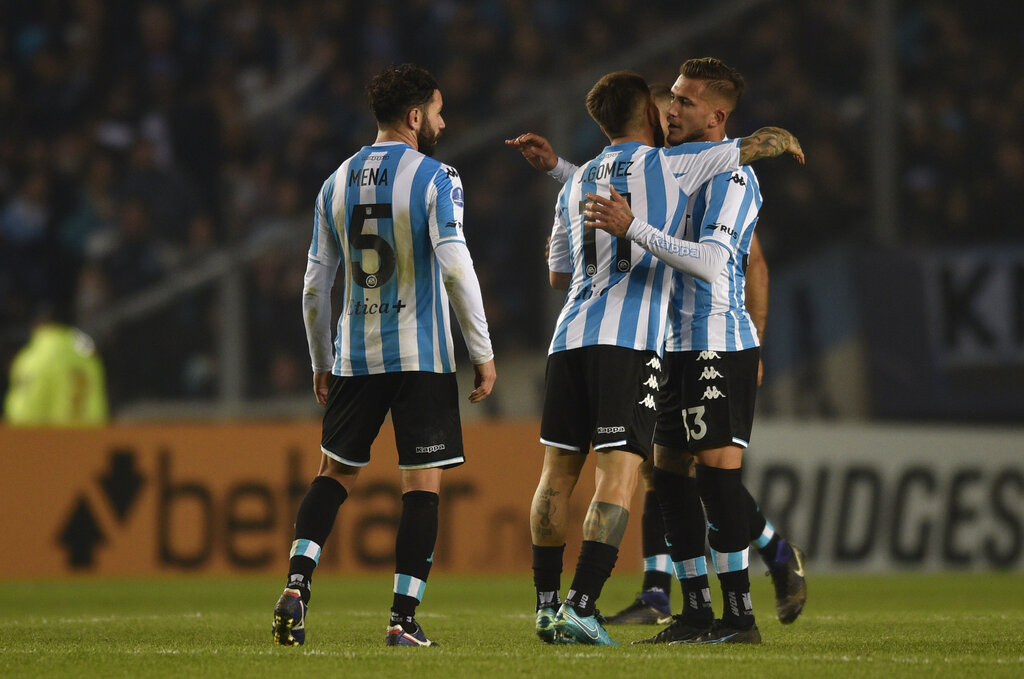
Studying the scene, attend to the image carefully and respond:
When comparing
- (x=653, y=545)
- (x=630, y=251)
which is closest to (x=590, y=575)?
(x=630, y=251)

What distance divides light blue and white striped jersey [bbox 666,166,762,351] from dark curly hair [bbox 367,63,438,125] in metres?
1.06

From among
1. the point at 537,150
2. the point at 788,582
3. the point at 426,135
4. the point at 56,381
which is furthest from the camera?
the point at 56,381

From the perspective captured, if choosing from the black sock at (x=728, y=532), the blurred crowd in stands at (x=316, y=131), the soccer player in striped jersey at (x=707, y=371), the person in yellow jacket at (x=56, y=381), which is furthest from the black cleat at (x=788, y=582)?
the person in yellow jacket at (x=56, y=381)

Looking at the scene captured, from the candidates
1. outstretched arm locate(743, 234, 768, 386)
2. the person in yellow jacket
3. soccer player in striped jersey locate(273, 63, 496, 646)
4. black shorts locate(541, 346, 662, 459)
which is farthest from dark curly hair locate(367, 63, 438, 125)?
the person in yellow jacket

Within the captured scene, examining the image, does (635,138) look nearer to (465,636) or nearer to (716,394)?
(716,394)

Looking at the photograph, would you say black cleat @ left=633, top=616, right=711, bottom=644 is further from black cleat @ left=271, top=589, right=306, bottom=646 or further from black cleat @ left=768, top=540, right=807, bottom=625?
black cleat @ left=271, top=589, right=306, bottom=646

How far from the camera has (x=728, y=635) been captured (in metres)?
5.50

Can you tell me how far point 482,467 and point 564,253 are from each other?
16.9 ft

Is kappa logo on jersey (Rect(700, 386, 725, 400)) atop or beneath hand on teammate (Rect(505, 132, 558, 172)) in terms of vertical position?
beneath

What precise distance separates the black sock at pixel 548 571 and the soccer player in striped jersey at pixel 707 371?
15.9 inches

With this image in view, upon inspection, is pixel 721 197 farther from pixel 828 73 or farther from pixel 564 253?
pixel 828 73

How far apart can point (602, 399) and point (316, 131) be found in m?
8.45

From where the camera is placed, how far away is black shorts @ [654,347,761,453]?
5555 mm

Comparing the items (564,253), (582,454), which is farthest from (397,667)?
(564,253)
